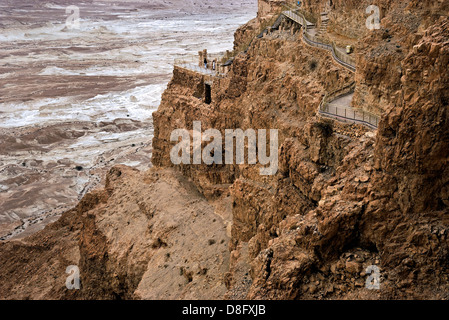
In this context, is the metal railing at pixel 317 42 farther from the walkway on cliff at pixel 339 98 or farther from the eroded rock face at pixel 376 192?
the eroded rock face at pixel 376 192

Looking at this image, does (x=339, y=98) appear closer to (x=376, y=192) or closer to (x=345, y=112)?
(x=345, y=112)

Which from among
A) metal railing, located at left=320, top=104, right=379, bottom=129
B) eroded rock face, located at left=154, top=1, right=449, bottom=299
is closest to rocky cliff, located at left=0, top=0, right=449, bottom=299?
eroded rock face, located at left=154, top=1, right=449, bottom=299

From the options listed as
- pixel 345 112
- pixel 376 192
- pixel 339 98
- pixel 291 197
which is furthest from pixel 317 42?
pixel 376 192

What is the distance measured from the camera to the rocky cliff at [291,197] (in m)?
12.9

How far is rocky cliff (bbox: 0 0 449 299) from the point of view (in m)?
12.9

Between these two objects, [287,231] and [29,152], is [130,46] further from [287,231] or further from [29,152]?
[287,231]

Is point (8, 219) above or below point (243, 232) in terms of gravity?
below

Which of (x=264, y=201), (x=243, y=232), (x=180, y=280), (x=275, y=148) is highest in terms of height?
(x=275, y=148)

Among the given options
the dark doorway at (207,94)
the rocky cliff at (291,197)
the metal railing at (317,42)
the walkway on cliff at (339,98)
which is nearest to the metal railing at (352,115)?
the walkway on cliff at (339,98)

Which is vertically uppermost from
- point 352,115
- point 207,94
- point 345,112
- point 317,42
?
point 317,42

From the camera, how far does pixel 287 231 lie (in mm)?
16328

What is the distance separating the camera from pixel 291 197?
67.7ft

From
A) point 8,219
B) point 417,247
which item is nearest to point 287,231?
point 417,247

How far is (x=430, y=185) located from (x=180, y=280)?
16.9m
